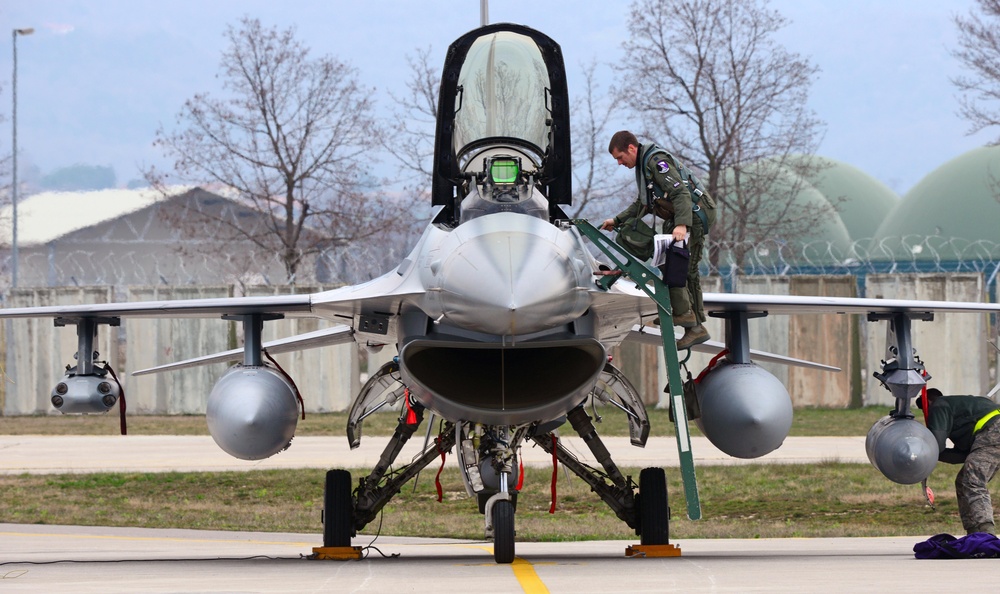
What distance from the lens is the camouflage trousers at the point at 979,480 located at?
966 centimetres

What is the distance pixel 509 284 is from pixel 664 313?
4.98ft

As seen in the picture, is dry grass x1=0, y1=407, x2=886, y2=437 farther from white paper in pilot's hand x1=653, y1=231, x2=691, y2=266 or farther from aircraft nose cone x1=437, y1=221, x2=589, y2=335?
aircraft nose cone x1=437, y1=221, x2=589, y2=335

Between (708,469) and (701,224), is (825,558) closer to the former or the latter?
(701,224)

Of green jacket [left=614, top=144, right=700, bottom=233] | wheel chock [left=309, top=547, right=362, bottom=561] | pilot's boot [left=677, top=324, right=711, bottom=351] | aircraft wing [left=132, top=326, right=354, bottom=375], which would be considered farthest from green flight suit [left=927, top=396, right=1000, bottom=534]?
aircraft wing [left=132, top=326, right=354, bottom=375]

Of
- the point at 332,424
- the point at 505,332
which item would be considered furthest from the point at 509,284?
the point at 332,424

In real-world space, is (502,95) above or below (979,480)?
above

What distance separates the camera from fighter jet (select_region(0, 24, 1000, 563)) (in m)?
7.60

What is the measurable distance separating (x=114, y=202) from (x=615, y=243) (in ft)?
147

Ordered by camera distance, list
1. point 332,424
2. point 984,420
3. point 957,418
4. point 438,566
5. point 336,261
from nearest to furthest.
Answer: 1. point 438,566
2. point 984,420
3. point 957,418
4. point 332,424
5. point 336,261

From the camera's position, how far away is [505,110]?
30.0 feet

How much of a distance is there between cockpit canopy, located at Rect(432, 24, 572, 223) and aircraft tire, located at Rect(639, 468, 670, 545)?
2.55 meters

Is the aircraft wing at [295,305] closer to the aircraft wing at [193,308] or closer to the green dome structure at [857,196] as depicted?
the aircraft wing at [193,308]

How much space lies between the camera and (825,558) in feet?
31.1

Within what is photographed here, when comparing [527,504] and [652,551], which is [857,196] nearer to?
[527,504]
